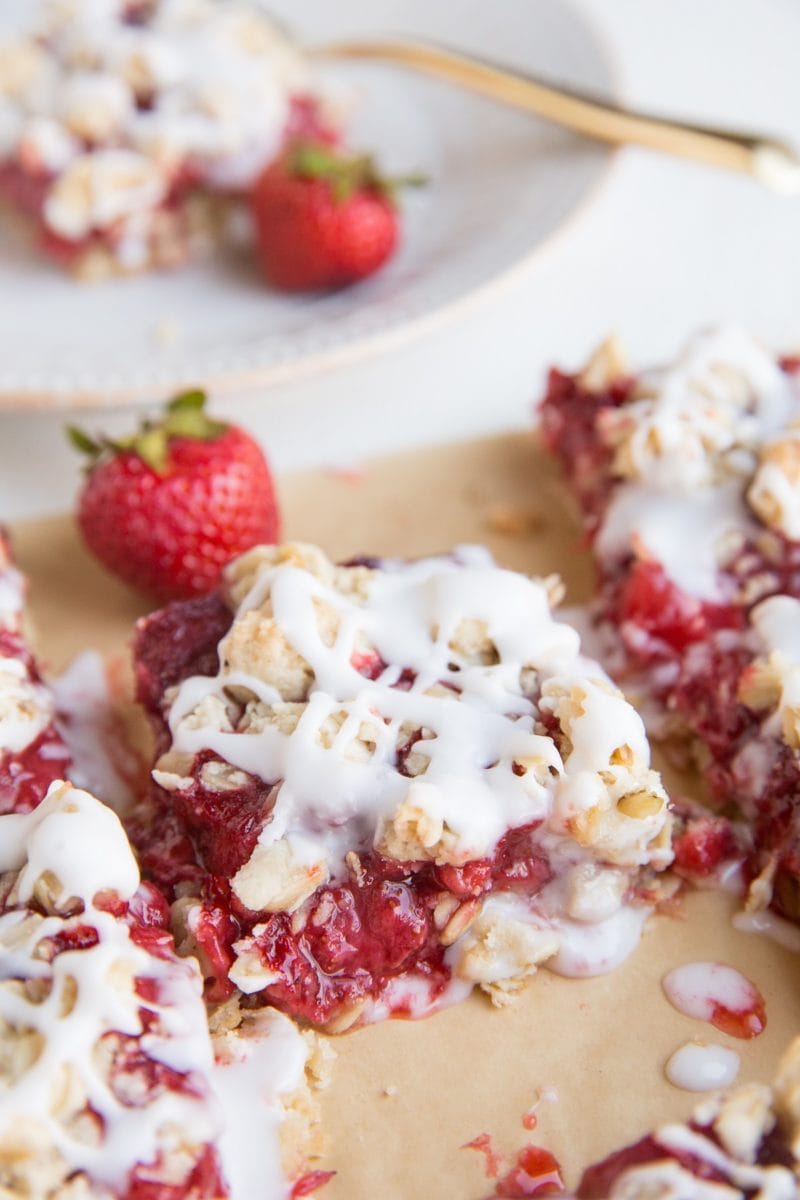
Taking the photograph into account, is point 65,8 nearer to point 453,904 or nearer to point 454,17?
point 454,17

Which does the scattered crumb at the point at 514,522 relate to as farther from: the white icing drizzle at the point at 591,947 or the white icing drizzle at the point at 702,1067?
the white icing drizzle at the point at 702,1067

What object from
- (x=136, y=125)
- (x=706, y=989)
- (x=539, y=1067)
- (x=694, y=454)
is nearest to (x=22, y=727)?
(x=539, y=1067)

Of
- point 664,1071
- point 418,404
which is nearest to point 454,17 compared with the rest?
point 418,404

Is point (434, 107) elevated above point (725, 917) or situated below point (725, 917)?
above

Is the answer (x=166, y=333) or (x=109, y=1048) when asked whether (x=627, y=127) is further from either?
(x=109, y=1048)

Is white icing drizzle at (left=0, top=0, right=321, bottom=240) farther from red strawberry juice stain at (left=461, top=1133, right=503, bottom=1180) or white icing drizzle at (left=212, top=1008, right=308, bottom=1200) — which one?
red strawberry juice stain at (left=461, top=1133, right=503, bottom=1180)

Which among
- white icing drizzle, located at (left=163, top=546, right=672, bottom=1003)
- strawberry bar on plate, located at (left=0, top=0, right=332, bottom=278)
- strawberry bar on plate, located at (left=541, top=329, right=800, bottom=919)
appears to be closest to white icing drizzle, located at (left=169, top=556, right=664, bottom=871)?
white icing drizzle, located at (left=163, top=546, right=672, bottom=1003)

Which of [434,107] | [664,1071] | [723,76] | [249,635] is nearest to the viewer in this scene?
[664,1071]
